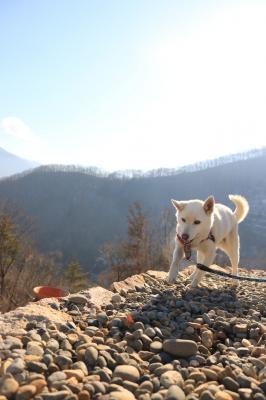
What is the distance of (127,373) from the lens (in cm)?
312

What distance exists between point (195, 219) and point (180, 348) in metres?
2.91

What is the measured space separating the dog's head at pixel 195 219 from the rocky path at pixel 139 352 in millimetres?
1118

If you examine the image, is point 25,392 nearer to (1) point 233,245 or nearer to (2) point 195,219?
(2) point 195,219

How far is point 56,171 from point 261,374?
18010cm

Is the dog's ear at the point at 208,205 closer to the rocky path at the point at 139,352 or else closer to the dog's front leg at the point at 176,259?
the dog's front leg at the point at 176,259

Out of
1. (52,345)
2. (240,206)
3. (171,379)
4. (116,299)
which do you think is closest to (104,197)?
(240,206)

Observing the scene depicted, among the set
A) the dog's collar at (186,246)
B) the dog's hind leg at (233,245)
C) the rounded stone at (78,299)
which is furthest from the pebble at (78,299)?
the dog's hind leg at (233,245)

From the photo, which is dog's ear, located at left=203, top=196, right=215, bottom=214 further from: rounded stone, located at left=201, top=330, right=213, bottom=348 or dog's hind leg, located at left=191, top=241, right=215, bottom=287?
rounded stone, located at left=201, top=330, right=213, bottom=348

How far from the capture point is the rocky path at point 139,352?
110 inches

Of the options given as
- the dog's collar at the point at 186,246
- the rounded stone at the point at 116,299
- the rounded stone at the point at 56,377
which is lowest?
the rounded stone at the point at 56,377

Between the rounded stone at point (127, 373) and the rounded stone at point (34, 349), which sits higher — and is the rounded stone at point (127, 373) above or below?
below

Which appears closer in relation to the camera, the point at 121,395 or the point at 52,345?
the point at 121,395

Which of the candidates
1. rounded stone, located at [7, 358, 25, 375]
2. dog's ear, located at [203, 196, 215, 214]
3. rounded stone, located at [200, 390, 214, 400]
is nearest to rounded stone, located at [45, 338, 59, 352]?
rounded stone, located at [7, 358, 25, 375]

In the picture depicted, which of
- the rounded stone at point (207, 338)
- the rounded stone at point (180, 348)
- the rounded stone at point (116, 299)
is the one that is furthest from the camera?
the rounded stone at point (116, 299)
